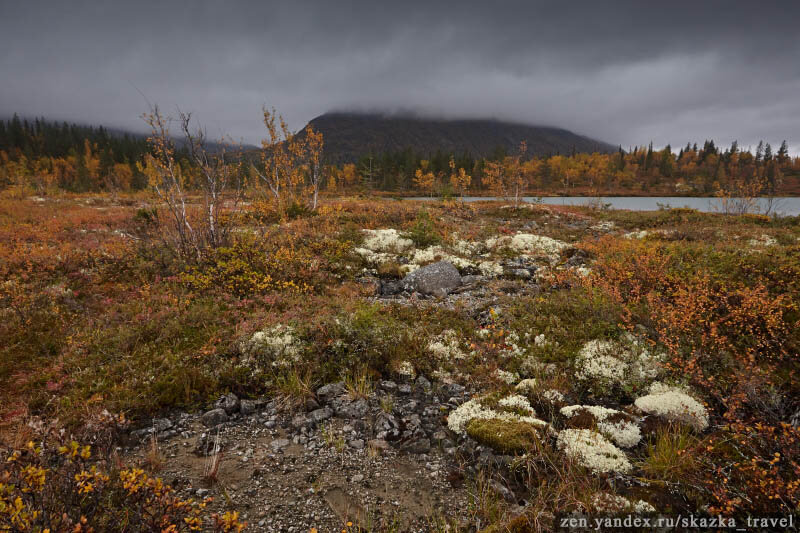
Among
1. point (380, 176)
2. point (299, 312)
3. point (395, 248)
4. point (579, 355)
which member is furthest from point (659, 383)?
point (380, 176)

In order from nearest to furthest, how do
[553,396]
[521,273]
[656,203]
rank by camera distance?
[553,396] → [521,273] → [656,203]

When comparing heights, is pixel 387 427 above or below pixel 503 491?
below

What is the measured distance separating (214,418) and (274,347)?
1888 mm

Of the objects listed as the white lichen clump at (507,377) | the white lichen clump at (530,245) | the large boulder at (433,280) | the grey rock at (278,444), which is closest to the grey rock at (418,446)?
the grey rock at (278,444)

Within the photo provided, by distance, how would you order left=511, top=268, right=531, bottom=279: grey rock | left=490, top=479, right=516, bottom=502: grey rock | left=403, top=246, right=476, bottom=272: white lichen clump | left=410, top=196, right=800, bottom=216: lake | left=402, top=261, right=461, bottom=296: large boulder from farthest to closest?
1. left=410, top=196, right=800, bottom=216: lake
2. left=403, top=246, right=476, bottom=272: white lichen clump
3. left=511, top=268, right=531, bottom=279: grey rock
4. left=402, top=261, right=461, bottom=296: large boulder
5. left=490, top=479, right=516, bottom=502: grey rock

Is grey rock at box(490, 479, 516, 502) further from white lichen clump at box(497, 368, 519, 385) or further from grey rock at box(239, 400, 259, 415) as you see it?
grey rock at box(239, 400, 259, 415)

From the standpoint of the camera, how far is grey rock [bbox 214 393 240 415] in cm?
586

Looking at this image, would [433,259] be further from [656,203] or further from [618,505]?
[656,203]

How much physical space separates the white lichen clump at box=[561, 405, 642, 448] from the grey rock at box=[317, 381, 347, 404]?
3.98 m

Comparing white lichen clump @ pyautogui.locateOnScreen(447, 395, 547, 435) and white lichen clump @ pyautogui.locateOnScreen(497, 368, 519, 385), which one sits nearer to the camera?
white lichen clump @ pyautogui.locateOnScreen(447, 395, 547, 435)

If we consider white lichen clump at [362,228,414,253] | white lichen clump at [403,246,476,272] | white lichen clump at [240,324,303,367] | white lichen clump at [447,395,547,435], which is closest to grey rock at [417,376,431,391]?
white lichen clump at [447,395,547,435]

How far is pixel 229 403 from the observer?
5.93 meters

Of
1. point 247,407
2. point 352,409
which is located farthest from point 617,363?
point 247,407

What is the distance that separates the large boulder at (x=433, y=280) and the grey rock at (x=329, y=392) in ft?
18.8
